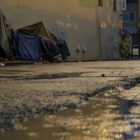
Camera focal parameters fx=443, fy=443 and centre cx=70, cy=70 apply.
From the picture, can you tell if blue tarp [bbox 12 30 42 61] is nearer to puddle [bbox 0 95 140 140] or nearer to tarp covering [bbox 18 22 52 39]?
tarp covering [bbox 18 22 52 39]

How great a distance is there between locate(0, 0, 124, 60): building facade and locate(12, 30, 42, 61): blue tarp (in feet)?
3.91

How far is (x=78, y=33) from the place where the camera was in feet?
104

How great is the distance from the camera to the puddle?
9.68ft

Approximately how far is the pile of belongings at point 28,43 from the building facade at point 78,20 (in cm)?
99

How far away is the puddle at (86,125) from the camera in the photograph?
9.68ft

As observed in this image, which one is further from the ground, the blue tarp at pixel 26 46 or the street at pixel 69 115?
the street at pixel 69 115

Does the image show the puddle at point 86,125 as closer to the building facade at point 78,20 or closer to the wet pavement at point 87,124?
the wet pavement at point 87,124

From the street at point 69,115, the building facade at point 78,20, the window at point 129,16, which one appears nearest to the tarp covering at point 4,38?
the building facade at point 78,20

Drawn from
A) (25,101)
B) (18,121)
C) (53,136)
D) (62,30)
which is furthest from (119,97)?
(62,30)

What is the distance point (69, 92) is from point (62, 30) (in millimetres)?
23034

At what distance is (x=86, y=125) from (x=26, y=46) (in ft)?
60.4

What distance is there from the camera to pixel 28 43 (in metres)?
21.9

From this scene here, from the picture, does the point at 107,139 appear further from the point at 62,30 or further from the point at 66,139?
the point at 62,30

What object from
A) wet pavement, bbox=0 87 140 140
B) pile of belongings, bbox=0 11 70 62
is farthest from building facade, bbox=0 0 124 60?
wet pavement, bbox=0 87 140 140
